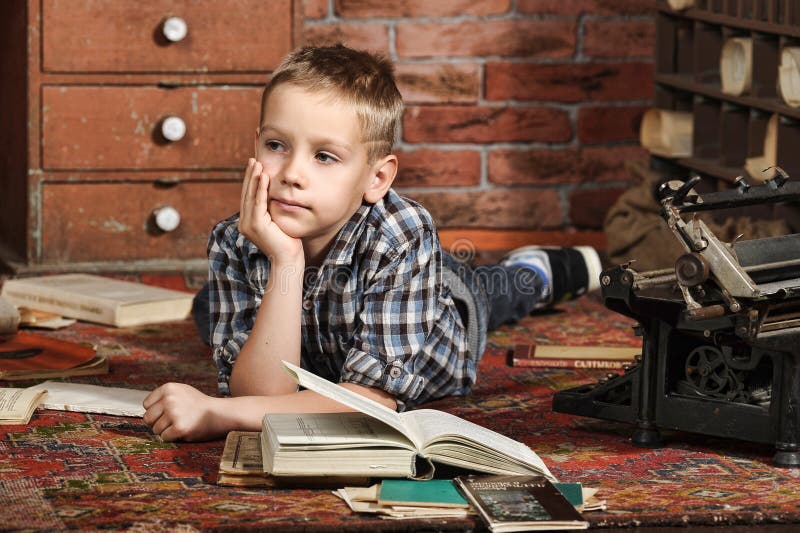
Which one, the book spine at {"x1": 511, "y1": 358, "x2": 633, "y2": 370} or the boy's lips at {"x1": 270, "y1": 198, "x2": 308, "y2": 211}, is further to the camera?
the book spine at {"x1": 511, "y1": 358, "x2": 633, "y2": 370}

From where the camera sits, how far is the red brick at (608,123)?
3074 millimetres

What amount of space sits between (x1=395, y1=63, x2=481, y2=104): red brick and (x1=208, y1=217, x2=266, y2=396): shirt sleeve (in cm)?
133

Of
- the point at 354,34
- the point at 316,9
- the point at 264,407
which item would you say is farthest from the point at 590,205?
the point at 264,407

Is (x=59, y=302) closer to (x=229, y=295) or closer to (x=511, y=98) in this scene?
(x=229, y=295)

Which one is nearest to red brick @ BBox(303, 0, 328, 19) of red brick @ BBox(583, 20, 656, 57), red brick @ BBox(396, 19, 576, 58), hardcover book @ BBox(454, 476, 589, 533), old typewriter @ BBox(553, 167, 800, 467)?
red brick @ BBox(396, 19, 576, 58)

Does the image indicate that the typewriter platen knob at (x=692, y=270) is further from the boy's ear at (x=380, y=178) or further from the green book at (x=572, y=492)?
the boy's ear at (x=380, y=178)

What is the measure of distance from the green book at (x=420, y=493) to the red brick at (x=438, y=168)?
170cm

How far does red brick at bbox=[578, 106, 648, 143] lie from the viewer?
10.1 feet

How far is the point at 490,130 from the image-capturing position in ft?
9.96

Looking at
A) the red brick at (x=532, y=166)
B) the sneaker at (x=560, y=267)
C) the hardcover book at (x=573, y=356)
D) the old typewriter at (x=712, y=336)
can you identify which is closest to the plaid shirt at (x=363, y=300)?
the old typewriter at (x=712, y=336)

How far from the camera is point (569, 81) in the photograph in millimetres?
3041

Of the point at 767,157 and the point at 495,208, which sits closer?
the point at 767,157

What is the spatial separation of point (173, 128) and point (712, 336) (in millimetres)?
1478

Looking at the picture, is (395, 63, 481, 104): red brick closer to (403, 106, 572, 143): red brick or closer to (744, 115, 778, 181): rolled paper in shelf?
(403, 106, 572, 143): red brick
